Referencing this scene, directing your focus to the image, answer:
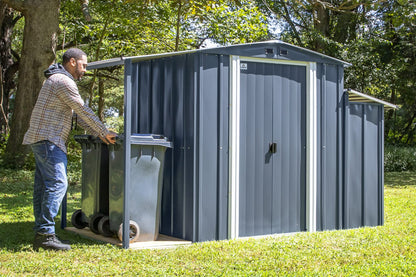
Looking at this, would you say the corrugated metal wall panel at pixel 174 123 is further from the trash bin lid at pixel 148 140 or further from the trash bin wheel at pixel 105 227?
the trash bin wheel at pixel 105 227

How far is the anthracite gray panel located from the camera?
8.20 m

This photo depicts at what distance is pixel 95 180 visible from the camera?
7.20m

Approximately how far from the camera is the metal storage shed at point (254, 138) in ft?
22.9

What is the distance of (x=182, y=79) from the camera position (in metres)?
7.11

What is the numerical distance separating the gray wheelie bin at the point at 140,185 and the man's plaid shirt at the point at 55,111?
22.9 inches

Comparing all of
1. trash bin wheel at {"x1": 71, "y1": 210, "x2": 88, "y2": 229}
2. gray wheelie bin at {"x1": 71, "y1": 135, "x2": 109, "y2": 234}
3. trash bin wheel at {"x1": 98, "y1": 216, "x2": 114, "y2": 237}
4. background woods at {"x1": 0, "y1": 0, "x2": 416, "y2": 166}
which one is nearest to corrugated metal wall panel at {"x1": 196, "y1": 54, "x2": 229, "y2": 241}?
trash bin wheel at {"x1": 98, "y1": 216, "x2": 114, "y2": 237}

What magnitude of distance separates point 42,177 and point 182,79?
209 cm

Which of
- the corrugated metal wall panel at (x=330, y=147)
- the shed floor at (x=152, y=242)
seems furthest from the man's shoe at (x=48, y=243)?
the corrugated metal wall panel at (x=330, y=147)

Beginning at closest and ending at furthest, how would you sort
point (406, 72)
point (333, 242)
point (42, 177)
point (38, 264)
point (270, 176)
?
point (38, 264) → point (42, 177) → point (333, 242) → point (270, 176) → point (406, 72)

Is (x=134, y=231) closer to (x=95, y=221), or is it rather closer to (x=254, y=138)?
(x=95, y=221)

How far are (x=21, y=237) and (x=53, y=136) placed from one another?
1.55 metres

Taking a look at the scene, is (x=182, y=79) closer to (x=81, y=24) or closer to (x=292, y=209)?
(x=292, y=209)

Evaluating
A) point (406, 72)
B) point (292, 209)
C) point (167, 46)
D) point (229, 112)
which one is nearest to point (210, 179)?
point (229, 112)

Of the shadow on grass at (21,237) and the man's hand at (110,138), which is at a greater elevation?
the man's hand at (110,138)
